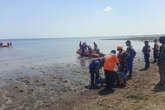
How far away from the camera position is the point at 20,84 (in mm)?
9617

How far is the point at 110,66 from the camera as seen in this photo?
669cm

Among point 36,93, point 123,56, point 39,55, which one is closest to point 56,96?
point 36,93

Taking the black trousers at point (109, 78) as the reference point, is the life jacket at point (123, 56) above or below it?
above

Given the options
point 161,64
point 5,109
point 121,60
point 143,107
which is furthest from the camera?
point 121,60

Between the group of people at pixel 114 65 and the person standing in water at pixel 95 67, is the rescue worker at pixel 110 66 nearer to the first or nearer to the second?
the group of people at pixel 114 65

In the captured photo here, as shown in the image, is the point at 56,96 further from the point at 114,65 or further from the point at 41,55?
the point at 41,55

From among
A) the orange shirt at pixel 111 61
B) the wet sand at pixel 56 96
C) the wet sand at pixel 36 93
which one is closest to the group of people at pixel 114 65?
the orange shirt at pixel 111 61

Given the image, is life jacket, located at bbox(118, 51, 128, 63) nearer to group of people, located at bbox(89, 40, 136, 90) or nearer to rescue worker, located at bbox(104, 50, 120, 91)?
group of people, located at bbox(89, 40, 136, 90)

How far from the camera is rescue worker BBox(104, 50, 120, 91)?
6.69 meters

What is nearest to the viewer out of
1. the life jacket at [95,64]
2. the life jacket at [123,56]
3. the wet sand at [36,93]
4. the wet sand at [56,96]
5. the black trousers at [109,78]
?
the wet sand at [56,96]

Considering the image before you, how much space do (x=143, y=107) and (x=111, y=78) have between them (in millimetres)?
2369

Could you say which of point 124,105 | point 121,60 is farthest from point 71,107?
point 121,60

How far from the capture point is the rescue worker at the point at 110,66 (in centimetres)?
669

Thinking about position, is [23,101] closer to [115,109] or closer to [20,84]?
[20,84]
